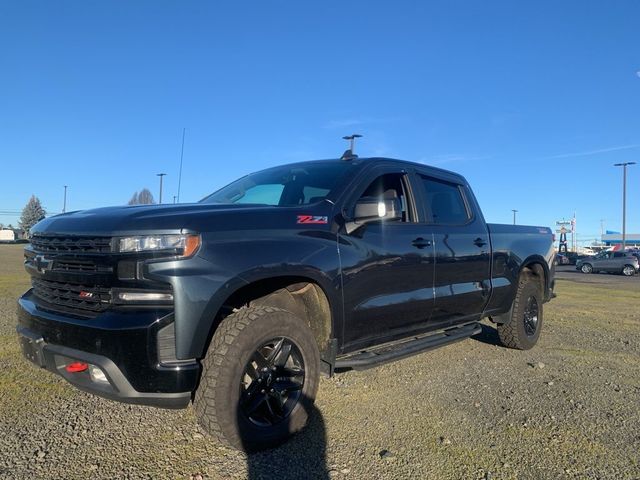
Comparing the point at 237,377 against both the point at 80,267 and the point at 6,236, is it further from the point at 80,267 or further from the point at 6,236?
the point at 6,236

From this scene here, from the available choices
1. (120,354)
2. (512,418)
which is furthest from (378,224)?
(120,354)

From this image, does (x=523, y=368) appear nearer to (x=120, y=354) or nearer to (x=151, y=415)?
(x=151, y=415)

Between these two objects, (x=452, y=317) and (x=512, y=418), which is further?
(x=452, y=317)

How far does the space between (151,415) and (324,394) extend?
1.38 meters

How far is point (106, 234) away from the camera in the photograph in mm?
2799

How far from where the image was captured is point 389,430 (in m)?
3.46

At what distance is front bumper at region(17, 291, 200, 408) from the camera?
8.62 ft

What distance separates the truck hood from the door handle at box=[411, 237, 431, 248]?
125 cm

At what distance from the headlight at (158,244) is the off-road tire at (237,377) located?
529 mm

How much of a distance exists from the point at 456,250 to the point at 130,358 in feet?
10.1

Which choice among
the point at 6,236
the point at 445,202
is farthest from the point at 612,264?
the point at 6,236

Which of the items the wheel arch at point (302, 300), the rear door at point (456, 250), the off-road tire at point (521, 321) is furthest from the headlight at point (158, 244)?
the off-road tire at point (521, 321)

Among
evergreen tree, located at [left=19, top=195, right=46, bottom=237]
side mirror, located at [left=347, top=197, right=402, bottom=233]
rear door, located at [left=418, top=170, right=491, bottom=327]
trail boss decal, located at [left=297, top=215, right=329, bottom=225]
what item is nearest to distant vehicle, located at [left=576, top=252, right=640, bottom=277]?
rear door, located at [left=418, top=170, right=491, bottom=327]

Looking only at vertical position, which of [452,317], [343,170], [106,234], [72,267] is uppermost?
[343,170]
